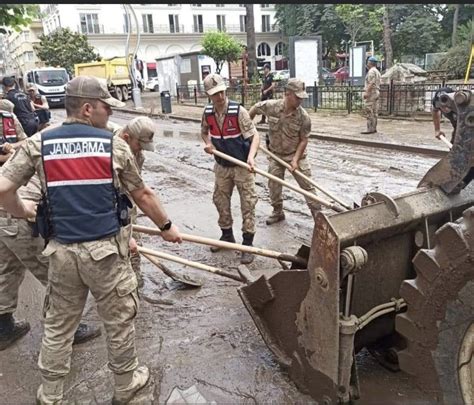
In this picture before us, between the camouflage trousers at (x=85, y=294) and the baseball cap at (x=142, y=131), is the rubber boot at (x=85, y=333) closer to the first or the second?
the camouflage trousers at (x=85, y=294)

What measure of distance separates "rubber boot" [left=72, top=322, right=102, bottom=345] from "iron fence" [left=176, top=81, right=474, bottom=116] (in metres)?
10.0

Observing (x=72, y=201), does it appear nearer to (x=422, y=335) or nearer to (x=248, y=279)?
(x=248, y=279)

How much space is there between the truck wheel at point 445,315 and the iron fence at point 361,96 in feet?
33.7

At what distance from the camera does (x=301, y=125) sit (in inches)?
219

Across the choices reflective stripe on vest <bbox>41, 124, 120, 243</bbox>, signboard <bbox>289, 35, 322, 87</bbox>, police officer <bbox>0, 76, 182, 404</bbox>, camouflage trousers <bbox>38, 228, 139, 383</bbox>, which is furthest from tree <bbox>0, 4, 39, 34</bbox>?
signboard <bbox>289, 35, 322, 87</bbox>

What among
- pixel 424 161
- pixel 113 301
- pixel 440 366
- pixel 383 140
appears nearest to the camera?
pixel 440 366

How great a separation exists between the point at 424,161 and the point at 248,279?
655cm

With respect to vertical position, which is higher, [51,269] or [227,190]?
[51,269]

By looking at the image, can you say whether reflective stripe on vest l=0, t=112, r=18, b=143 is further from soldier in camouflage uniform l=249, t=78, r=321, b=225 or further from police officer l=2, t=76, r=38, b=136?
police officer l=2, t=76, r=38, b=136

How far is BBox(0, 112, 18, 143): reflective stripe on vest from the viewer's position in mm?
5703

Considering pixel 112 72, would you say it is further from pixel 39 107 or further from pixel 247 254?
pixel 247 254

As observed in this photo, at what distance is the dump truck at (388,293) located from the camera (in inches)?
85.7

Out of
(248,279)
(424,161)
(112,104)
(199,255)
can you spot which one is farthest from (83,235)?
(424,161)

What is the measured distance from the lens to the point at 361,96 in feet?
52.6
